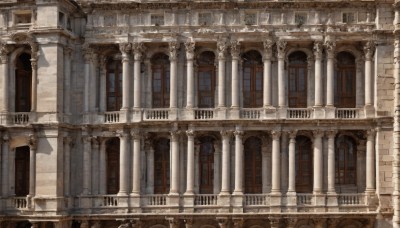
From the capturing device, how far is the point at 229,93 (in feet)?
126

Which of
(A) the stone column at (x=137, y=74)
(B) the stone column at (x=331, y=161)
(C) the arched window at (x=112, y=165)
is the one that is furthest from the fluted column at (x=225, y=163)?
(C) the arched window at (x=112, y=165)

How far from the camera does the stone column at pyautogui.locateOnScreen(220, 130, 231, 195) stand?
1485 inches

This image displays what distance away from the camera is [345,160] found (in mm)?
38469

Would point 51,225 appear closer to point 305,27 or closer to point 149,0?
point 149,0

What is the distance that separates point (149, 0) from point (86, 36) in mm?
4137

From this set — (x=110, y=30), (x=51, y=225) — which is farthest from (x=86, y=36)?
(x=51, y=225)

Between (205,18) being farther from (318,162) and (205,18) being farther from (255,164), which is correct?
(318,162)

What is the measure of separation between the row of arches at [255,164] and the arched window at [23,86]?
6487 mm

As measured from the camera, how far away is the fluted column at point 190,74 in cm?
3791

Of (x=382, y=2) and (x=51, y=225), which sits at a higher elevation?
(x=382, y=2)

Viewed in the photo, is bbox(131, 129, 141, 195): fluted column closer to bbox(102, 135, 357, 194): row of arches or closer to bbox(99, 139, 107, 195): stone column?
bbox(102, 135, 357, 194): row of arches

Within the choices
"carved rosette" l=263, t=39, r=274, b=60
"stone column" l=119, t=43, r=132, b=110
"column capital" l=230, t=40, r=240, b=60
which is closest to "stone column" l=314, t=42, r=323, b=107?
"carved rosette" l=263, t=39, r=274, b=60

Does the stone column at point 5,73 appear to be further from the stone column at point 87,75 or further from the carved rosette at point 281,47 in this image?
the carved rosette at point 281,47

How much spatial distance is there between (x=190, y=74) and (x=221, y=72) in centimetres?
175
